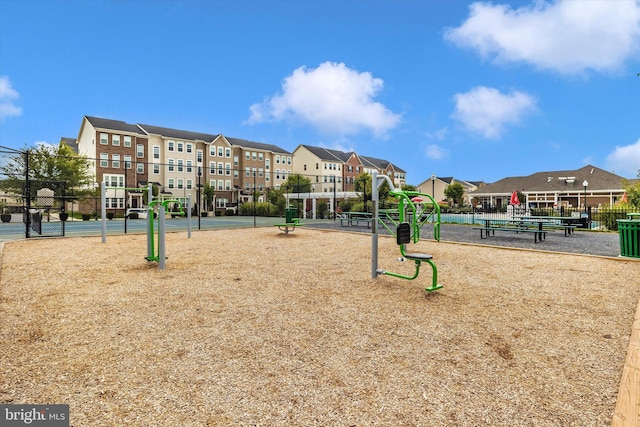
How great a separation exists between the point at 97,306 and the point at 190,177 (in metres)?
52.5

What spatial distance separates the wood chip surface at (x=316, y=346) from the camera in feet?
8.80

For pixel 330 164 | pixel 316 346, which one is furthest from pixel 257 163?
pixel 316 346

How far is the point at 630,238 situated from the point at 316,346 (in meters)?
9.99

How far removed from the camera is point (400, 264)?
8.71 metres

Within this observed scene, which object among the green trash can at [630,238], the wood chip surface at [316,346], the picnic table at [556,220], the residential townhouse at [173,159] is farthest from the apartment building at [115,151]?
the green trash can at [630,238]

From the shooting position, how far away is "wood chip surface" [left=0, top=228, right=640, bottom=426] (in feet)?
8.80

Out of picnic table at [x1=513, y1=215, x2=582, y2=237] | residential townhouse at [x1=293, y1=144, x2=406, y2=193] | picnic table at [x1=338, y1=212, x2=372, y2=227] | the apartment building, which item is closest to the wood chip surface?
picnic table at [x1=513, y1=215, x2=582, y2=237]

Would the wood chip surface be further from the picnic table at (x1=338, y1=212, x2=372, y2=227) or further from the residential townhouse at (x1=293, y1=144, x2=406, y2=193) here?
the residential townhouse at (x1=293, y1=144, x2=406, y2=193)

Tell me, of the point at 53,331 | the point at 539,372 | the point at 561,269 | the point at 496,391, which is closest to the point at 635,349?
the point at 539,372

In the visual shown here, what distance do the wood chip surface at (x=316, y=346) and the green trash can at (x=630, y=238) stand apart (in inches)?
96.2

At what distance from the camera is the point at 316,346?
3805 mm

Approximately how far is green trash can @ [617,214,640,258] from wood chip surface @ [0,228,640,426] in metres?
2.44

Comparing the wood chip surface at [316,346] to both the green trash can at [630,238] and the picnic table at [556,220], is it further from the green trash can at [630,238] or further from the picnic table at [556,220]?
the picnic table at [556,220]

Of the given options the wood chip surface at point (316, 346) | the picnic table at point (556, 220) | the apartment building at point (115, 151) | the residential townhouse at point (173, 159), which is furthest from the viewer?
the residential townhouse at point (173, 159)
